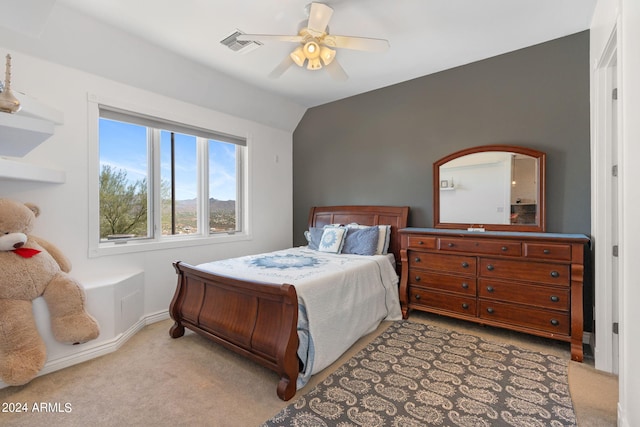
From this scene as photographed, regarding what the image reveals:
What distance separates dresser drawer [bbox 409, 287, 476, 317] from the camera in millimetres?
2743

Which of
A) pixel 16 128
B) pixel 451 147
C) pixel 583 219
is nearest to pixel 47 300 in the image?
pixel 16 128

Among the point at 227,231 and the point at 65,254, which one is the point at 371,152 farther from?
the point at 65,254

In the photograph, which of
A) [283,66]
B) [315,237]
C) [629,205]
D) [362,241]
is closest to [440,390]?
[629,205]

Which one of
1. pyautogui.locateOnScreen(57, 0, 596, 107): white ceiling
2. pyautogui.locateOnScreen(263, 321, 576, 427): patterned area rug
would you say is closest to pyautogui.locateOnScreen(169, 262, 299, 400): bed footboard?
pyautogui.locateOnScreen(263, 321, 576, 427): patterned area rug

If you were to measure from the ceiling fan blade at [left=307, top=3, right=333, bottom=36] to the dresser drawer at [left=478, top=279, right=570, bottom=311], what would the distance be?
2.54 m

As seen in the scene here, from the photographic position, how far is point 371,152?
12.9 ft

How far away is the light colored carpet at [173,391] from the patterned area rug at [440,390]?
119 millimetres

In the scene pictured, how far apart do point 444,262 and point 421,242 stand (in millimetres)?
290

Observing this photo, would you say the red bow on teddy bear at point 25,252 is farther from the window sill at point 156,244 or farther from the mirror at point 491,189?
the mirror at point 491,189

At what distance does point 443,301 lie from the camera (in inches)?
114

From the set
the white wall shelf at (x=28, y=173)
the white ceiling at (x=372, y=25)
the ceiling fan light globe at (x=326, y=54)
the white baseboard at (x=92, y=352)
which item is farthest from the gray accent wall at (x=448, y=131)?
the white wall shelf at (x=28, y=173)

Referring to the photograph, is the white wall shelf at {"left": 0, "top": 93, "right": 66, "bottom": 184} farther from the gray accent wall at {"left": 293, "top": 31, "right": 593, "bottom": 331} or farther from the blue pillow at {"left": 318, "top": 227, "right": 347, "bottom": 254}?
the gray accent wall at {"left": 293, "top": 31, "right": 593, "bottom": 331}

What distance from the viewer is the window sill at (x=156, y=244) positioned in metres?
2.73

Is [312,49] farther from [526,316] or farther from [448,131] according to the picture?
[526,316]
